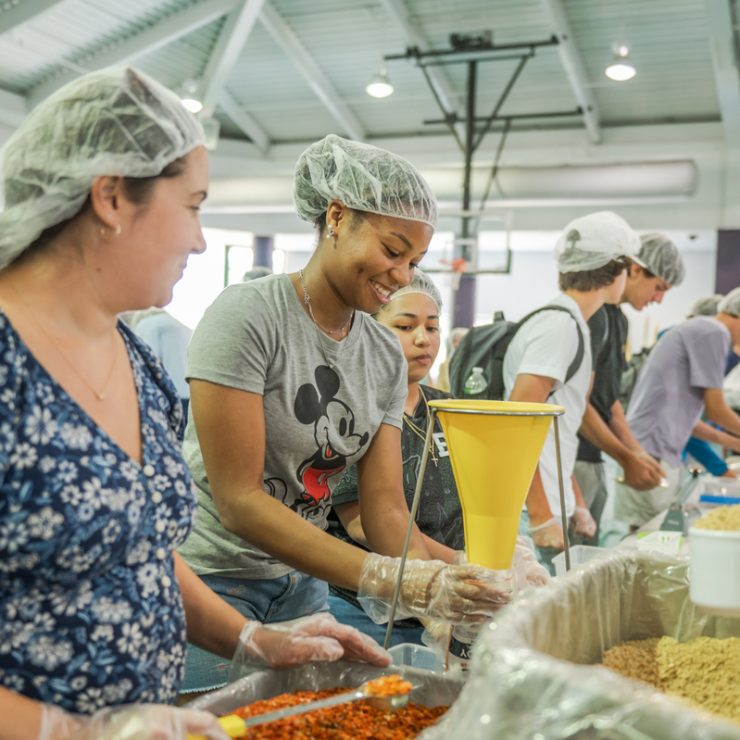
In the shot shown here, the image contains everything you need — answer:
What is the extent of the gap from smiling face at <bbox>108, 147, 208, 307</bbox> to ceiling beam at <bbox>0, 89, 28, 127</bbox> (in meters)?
8.34

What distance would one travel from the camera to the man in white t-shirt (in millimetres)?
2486

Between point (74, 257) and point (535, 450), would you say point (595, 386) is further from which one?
point (74, 257)

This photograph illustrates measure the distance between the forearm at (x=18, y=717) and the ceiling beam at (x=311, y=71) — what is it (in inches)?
319

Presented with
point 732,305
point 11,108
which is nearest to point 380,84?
point 11,108

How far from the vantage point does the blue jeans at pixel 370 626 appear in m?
1.89

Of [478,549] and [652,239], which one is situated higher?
[652,239]

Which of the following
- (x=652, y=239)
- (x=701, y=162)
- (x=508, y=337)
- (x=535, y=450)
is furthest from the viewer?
(x=701, y=162)

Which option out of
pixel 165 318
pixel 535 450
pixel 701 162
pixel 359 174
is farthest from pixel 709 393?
pixel 701 162

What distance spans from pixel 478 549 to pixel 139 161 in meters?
0.66

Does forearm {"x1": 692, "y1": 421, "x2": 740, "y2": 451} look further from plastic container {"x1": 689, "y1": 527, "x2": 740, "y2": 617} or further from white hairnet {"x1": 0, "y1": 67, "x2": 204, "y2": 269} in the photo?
white hairnet {"x1": 0, "y1": 67, "x2": 204, "y2": 269}

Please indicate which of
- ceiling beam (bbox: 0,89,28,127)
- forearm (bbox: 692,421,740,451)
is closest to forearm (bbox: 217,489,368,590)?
forearm (bbox: 692,421,740,451)

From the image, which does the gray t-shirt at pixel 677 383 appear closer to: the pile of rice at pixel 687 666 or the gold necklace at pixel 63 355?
the pile of rice at pixel 687 666

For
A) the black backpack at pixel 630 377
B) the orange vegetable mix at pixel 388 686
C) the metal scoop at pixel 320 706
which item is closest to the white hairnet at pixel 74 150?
the metal scoop at pixel 320 706

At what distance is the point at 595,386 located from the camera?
3543 mm
